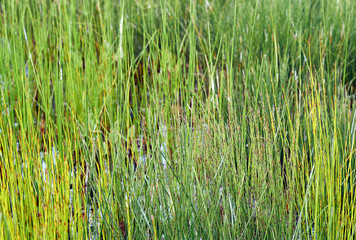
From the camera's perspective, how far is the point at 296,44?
2395 millimetres

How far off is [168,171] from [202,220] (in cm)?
19

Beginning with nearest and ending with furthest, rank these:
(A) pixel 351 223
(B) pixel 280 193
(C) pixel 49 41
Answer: (A) pixel 351 223 → (B) pixel 280 193 → (C) pixel 49 41

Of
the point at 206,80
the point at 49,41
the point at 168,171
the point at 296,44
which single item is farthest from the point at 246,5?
the point at 168,171

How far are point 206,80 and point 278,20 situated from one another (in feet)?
2.02

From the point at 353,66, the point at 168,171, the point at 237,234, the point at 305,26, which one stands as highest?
the point at 305,26

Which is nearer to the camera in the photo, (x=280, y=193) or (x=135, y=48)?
(x=280, y=193)

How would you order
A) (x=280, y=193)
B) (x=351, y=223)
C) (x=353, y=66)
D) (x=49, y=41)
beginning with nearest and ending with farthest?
(x=351, y=223), (x=280, y=193), (x=353, y=66), (x=49, y=41)

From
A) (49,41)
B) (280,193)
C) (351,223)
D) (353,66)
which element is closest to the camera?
(351,223)

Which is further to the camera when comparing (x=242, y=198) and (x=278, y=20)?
(x=278, y=20)

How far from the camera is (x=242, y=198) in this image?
4.06 ft

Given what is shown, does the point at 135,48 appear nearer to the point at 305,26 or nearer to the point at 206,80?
the point at 206,80

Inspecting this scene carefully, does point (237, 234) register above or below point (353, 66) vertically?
below

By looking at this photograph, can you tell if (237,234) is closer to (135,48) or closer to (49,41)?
(135,48)

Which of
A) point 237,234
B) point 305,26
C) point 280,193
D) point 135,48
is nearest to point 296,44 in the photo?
point 305,26
